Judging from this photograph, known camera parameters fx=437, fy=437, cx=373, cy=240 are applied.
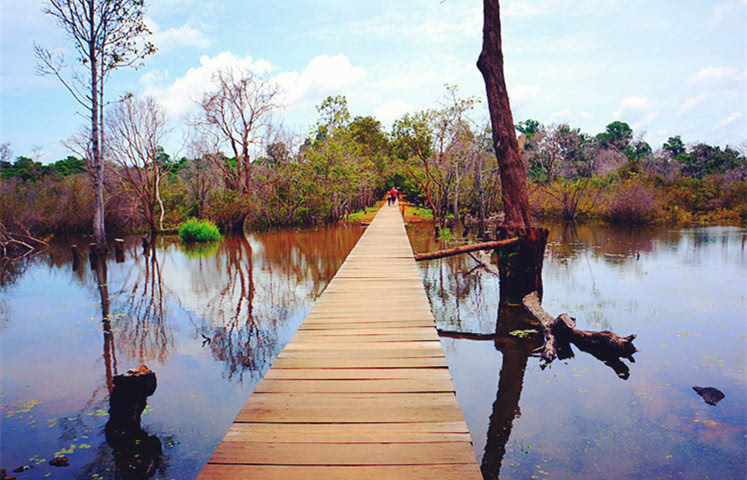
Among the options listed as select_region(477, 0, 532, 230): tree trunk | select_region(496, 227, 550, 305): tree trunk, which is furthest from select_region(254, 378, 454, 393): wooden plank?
select_region(477, 0, 532, 230): tree trunk

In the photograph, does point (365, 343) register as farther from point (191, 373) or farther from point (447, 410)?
point (191, 373)

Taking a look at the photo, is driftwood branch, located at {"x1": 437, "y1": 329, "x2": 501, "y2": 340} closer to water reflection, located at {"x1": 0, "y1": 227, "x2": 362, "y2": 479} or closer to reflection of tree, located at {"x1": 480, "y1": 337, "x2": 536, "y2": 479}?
reflection of tree, located at {"x1": 480, "y1": 337, "x2": 536, "y2": 479}

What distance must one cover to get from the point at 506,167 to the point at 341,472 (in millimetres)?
6386

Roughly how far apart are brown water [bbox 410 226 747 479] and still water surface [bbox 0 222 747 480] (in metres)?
0.02

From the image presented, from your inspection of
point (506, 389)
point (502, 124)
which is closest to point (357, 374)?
point (506, 389)

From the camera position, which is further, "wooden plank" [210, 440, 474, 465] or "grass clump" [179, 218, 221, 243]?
"grass clump" [179, 218, 221, 243]

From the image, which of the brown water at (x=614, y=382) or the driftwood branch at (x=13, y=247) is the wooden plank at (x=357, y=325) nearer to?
the brown water at (x=614, y=382)

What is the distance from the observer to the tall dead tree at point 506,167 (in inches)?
290

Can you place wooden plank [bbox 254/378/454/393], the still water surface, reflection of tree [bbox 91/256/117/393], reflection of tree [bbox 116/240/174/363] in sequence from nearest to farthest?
wooden plank [bbox 254/378/454/393]
the still water surface
reflection of tree [bbox 91/256/117/393]
reflection of tree [bbox 116/240/174/363]

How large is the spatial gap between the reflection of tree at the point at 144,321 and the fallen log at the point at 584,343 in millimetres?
4817

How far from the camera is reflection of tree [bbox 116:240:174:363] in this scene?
18.9ft

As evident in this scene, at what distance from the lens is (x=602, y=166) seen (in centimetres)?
3956

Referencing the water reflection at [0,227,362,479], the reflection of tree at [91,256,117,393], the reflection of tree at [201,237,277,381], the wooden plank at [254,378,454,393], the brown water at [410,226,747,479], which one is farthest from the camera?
the reflection of tree at [201,237,277,381]

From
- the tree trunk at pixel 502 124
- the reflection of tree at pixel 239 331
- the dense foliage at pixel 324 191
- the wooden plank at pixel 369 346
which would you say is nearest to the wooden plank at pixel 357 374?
the wooden plank at pixel 369 346
